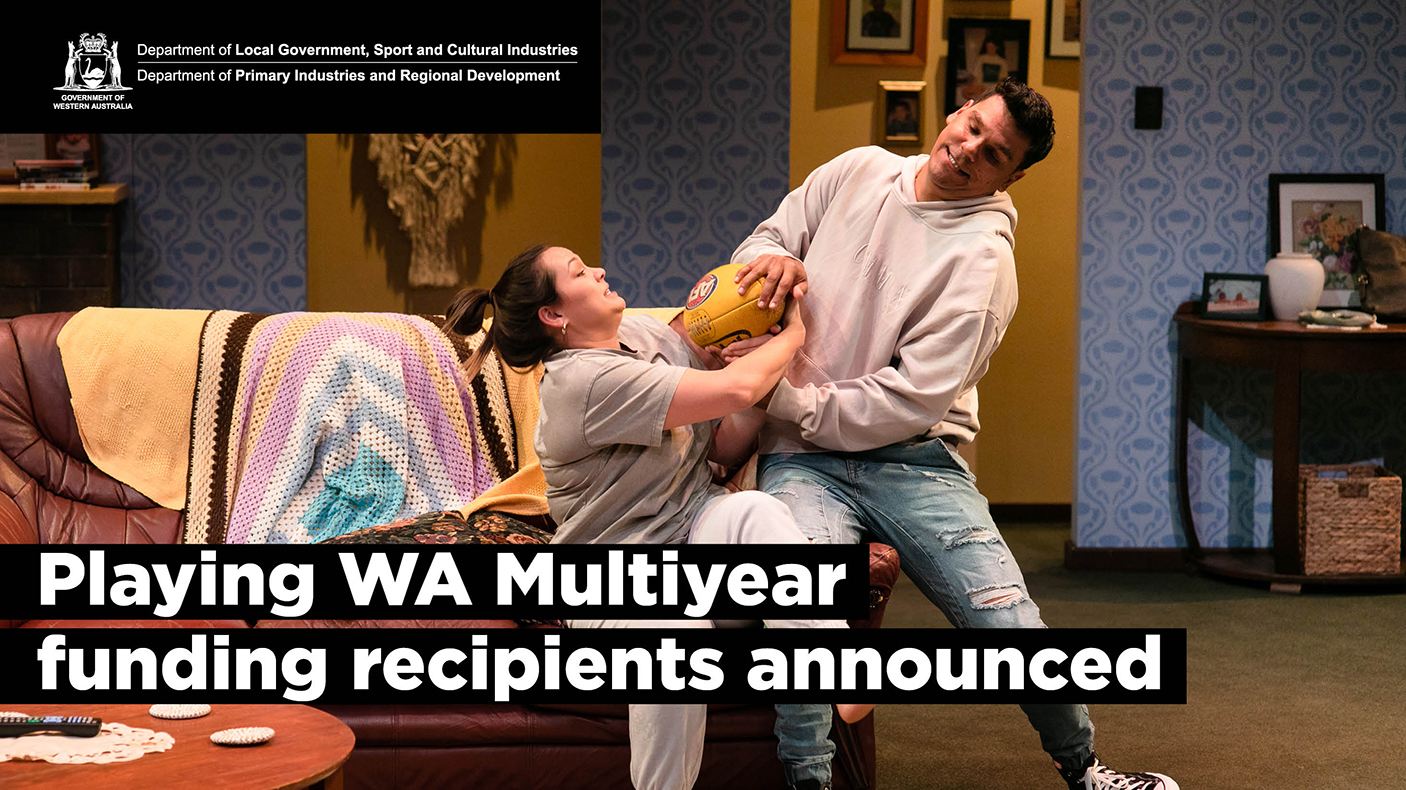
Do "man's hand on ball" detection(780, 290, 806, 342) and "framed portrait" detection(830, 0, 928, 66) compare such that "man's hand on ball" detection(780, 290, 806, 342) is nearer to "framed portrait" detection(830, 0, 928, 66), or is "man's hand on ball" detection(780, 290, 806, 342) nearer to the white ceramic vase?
the white ceramic vase

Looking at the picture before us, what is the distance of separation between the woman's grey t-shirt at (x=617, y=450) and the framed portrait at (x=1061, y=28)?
11.9 feet

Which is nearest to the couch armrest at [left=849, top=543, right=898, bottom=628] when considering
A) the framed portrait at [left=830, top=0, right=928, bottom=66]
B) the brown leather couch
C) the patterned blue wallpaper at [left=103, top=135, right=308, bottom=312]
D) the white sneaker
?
the brown leather couch

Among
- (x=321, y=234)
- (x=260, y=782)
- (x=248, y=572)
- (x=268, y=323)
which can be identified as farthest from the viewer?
(x=321, y=234)

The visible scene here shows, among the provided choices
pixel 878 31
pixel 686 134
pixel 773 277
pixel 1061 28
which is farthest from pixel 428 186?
pixel 773 277

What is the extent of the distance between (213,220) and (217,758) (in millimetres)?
3048

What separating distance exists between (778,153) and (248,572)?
9.08 ft

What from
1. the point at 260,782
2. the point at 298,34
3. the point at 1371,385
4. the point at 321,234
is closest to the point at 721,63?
the point at 298,34

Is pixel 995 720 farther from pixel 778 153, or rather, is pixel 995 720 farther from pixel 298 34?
pixel 298 34

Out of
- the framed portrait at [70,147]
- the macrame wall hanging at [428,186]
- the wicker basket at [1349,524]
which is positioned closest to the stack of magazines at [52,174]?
the framed portrait at [70,147]

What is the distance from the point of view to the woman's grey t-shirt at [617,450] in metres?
2.12

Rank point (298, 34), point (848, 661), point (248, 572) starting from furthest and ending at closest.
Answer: point (298, 34)
point (248, 572)
point (848, 661)

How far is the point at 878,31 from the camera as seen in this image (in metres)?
5.36

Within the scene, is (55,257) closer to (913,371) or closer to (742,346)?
(742,346)

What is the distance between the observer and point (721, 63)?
4.64 meters
